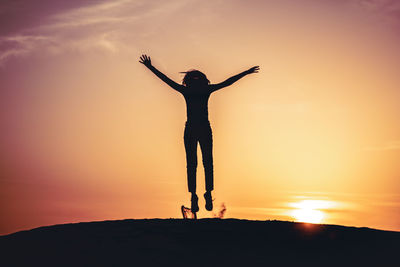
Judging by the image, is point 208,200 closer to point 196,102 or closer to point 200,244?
point 196,102

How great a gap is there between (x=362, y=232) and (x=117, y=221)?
645cm

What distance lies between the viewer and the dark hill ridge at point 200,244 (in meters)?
9.92

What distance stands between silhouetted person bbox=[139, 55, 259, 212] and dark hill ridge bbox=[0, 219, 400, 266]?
149cm

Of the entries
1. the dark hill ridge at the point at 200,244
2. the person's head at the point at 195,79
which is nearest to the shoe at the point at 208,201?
the dark hill ridge at the point at 200,244

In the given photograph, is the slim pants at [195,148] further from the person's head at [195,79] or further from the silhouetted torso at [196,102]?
the person's head at [195,79]

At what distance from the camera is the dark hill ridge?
9922 millimetres

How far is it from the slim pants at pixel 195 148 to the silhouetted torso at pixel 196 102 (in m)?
0.17

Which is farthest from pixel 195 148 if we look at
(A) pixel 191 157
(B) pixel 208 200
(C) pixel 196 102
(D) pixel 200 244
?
(D) pixel 200 244

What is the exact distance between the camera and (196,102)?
13.9 metres

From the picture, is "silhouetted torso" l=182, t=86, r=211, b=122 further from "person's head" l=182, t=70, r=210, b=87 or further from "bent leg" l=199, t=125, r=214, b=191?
"bent leg" l=199, t=125, r=214, b=191

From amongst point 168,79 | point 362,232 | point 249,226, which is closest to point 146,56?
point 168,79

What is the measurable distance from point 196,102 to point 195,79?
0.69m

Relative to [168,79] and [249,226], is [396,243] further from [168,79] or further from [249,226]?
[168,79]

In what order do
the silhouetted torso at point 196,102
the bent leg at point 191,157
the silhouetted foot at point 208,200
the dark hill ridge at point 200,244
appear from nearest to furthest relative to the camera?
1. the dark hill ridge at point 200,244
2. the silhouetted torso at point 196,102
3. the bent leg at point 191,157
4. the silhouetted foot at point 208,200
